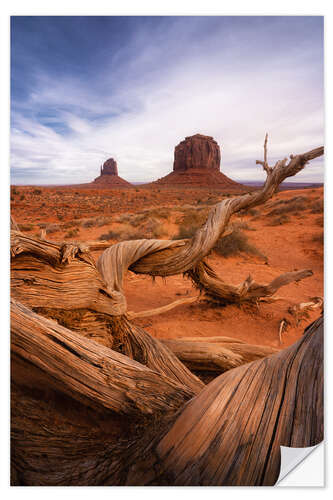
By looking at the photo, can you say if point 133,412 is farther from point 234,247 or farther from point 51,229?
point 51,229

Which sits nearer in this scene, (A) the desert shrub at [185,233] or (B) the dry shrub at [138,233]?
(A) the desert shrub at [185,233]

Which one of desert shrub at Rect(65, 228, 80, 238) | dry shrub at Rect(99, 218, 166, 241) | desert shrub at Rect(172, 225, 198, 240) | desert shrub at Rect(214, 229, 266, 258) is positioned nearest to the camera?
desert shrub at Rect(214, 229, 266, 258)

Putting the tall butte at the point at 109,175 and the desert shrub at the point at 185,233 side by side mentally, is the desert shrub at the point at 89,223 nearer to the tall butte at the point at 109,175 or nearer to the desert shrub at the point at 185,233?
the desert shrub at the point at 185,233

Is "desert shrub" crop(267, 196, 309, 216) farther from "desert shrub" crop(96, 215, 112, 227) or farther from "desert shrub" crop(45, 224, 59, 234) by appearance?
"desert shrub" crop(45, 224, 59, 234)

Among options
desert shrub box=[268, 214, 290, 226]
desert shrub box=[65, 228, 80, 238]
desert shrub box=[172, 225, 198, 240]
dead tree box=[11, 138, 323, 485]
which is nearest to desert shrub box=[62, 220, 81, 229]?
desert shrub box=[65, 228, 80, 238]

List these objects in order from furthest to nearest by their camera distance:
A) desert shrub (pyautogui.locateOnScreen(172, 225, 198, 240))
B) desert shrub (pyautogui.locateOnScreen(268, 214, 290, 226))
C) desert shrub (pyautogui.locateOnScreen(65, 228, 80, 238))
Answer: desert shrub (pyautogui.locateOnScreen(268, 214, 290, 226)) < desert shrub (pyautogui.locateOnScreen(65, 228, 80, 238)) < desert shrub (pyautogui.locateOnScreen(172, 225, 198, 240))

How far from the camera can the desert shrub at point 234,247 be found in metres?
7.76

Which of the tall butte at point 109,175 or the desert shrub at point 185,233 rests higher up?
the tall butte at point 109,175

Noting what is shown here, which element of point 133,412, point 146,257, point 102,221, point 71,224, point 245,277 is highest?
point 102,221

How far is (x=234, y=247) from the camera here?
7836 mm

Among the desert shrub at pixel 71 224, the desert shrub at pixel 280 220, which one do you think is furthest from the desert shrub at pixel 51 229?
the desert shrub at pixel 280 220

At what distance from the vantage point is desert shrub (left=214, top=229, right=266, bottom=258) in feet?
25.5

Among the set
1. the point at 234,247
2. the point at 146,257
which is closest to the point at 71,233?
the point at 234,247

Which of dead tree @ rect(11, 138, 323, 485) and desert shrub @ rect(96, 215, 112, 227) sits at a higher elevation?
desert shrub @ rect(96, 215, 112, 227)
